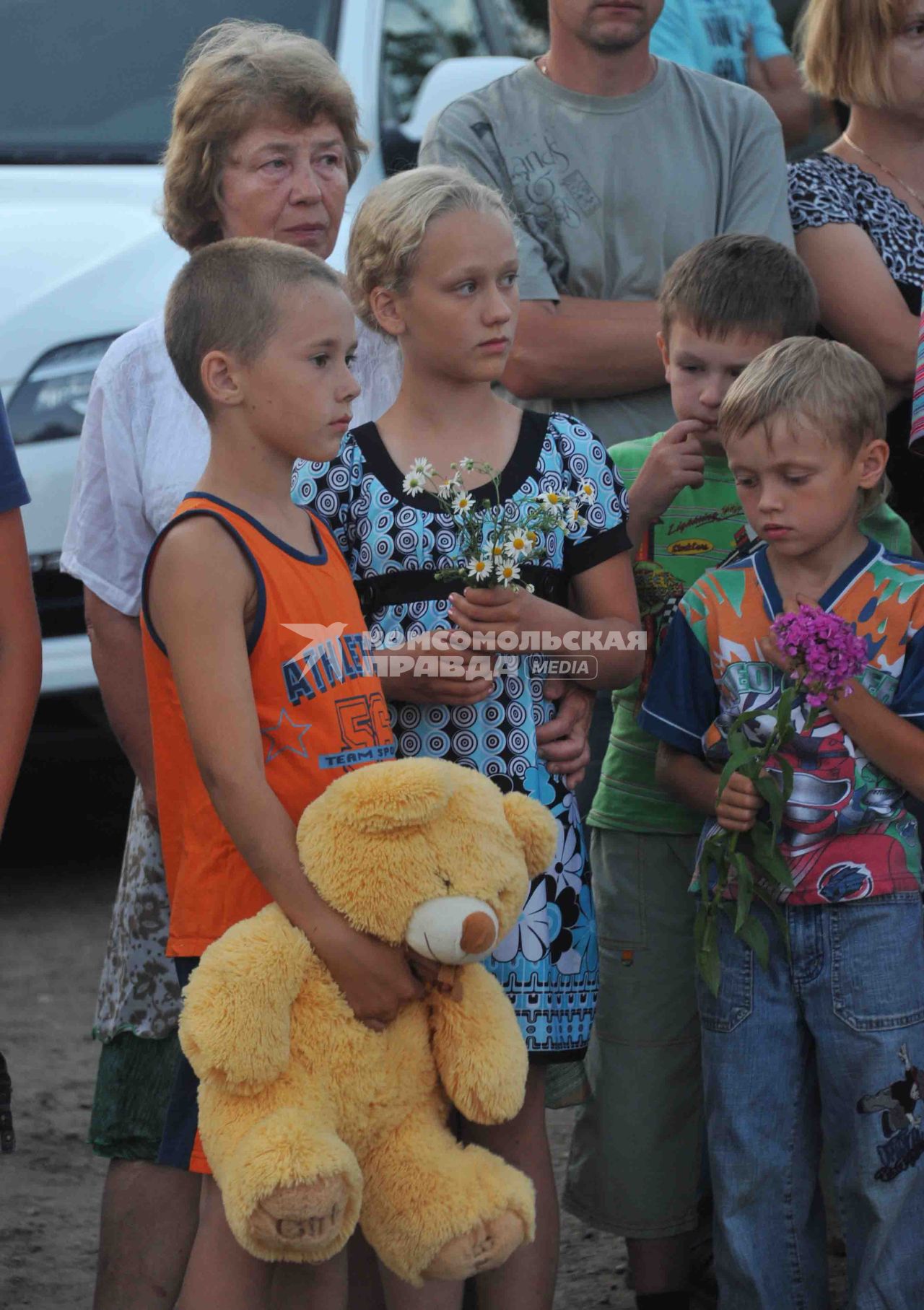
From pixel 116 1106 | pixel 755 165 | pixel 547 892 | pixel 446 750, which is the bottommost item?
pixel 116 1106

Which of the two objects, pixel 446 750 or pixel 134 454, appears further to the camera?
pixel 134 454

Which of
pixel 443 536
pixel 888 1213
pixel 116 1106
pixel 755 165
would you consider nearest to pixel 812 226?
pixel 755 165

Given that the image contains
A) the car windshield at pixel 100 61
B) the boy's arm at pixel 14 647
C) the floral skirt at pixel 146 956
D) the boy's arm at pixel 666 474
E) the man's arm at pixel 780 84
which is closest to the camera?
the boy's arm at pixel 14 647

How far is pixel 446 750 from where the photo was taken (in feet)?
8.92

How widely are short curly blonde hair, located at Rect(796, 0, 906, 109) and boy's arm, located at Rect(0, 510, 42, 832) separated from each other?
1.99 meters

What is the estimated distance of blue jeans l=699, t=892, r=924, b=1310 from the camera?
2680mm

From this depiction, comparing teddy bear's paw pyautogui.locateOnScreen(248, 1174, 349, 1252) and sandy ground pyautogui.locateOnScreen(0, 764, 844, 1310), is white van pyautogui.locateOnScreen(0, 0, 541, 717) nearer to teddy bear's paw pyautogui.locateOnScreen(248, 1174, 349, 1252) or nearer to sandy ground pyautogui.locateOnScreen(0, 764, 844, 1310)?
sandy ground pyautogui.locateOnScreen(0, 764, 844, 1310)

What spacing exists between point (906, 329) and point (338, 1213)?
2.09 m

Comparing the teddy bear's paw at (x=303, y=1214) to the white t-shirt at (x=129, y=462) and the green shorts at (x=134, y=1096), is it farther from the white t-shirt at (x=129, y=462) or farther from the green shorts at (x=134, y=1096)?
the white t-shirt at (x=129, y=462)

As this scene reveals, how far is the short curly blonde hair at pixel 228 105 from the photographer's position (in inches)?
116

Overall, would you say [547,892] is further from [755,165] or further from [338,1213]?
Result: [755,165]

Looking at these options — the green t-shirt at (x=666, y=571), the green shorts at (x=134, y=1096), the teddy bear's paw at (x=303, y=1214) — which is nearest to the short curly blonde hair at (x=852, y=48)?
the green t-shirt at (x=666, y=571)

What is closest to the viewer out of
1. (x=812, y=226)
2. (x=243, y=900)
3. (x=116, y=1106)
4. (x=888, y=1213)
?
(x=243, y=900)

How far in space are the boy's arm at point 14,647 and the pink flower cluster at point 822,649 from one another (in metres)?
1.12
